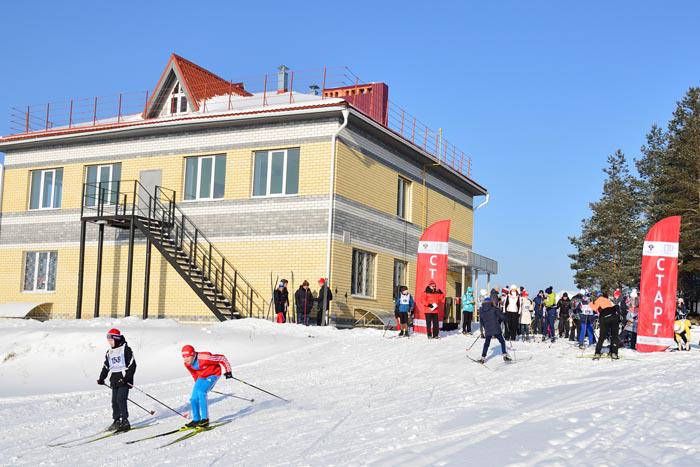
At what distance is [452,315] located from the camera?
2861cm

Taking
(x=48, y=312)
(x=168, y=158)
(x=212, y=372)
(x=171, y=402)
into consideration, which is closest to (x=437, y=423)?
(x=212, y=372)

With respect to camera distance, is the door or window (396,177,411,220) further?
window (396,177,411,220)

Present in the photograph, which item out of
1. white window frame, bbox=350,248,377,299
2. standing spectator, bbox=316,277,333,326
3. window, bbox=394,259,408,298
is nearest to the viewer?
standing spectator, bbox=316,277,333,326

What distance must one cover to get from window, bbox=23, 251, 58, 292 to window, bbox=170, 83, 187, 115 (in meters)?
6.65

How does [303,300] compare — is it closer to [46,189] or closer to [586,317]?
[586,317]

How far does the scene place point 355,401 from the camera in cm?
1205

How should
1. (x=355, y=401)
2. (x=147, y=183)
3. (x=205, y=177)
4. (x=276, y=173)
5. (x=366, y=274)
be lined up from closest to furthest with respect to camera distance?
(x=355, y=401) < (x=276, y=173) < (x=366, y=274) < (x=205, y=177) < (x=147, y=183)

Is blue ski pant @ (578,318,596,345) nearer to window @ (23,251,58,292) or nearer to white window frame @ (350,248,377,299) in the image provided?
white window frame @ (350,248,377,299)

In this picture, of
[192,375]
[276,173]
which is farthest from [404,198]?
[192,375]

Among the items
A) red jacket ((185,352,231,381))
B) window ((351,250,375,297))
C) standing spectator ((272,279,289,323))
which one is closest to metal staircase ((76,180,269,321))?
standing spectator ((272,279,289,323))

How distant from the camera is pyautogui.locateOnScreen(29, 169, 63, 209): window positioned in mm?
27547

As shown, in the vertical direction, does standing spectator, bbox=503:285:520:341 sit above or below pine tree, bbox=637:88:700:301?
below

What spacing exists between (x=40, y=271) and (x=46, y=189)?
119 inches

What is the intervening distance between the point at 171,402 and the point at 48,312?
15.5m
